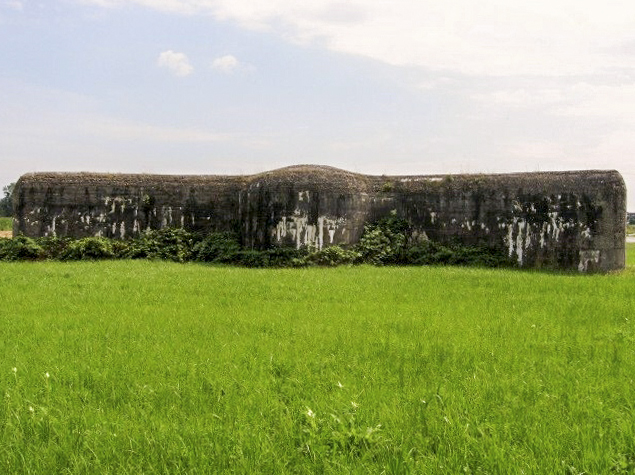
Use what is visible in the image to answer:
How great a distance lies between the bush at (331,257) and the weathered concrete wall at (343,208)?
1.16 ft

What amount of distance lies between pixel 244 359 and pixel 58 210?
16.2 m

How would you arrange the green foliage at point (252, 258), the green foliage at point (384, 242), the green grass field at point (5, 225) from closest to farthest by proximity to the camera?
the green foliage at point (252, 258)
the green foliage at point (384, 242)
the green grass field at point (5, 225)

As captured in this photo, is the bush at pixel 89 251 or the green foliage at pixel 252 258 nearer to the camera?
the green foliage at pixel 252 258

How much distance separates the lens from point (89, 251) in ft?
60.4

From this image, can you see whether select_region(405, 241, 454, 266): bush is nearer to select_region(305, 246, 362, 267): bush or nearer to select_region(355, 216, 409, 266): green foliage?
select_region(355, 216, 409, 266): green foliage

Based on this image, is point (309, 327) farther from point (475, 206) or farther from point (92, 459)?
point (475, 206)

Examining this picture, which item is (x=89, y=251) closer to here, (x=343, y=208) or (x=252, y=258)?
(x=252, y=258)

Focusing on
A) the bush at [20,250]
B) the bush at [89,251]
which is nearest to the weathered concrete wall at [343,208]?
the bush at [20,250]

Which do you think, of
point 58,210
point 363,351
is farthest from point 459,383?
point 58,210

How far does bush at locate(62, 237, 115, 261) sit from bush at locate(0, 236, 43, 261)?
3.14 ft

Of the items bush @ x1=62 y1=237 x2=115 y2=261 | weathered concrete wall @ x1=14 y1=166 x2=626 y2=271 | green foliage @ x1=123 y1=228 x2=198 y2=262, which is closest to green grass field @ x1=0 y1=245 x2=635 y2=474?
weathered concrete wall @ x1=14 y1=166 x2=626 y2=271

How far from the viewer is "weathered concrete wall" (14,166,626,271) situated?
53.9 ft

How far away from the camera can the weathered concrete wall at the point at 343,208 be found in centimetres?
1642

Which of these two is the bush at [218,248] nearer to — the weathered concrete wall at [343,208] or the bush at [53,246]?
the weathered concrete wall at [343,208]
